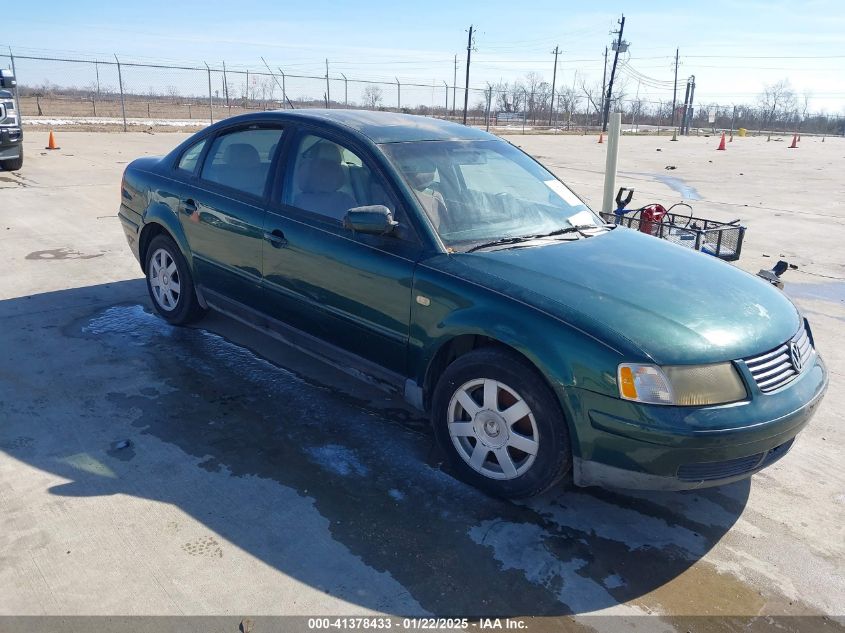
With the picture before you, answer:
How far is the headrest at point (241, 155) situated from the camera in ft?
14.7

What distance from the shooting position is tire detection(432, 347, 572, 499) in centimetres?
298

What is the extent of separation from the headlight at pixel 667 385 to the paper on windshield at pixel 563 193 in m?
1.78

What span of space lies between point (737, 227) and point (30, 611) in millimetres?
5649

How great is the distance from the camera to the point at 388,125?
4168mm

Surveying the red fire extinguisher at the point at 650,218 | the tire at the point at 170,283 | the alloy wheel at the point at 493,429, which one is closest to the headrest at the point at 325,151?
the tire at the point at 170,283

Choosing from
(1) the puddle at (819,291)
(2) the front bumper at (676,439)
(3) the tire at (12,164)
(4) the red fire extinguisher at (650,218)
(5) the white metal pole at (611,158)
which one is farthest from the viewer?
(3) the tire at (12,164)

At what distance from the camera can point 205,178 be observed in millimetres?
4820

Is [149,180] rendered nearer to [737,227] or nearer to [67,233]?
[67,233]

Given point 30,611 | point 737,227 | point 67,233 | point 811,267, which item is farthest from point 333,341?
point 811,267

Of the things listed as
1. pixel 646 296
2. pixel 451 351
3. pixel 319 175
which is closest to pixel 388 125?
pixel 319 175

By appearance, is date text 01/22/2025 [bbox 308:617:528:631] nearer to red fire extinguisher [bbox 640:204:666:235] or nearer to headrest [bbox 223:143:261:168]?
headrest [bbox 223:143:261:168]

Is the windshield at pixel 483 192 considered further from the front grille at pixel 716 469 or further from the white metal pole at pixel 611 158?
the white metal pole at pixel 611 158

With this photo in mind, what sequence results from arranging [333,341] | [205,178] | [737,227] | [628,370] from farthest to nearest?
[737,227] < [205,178] < [333,341] < [628,370]

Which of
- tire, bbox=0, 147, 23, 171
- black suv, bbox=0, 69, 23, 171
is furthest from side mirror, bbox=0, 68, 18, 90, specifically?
tire, bbox=0, 147, 23, 171
